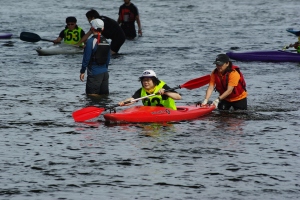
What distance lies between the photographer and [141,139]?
12945mm

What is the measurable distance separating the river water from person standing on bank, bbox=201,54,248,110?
0.69 ft

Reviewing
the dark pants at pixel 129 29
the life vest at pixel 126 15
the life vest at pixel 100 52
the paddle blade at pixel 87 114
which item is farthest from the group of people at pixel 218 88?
the dark pants at pixel 129 29

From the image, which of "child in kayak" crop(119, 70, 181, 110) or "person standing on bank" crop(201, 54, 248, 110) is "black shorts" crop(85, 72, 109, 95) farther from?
"person standing on bank" crop(201, 54, 248, 110)

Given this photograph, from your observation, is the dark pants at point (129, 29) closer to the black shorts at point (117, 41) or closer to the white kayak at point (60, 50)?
the black shorts at point (117, 41)

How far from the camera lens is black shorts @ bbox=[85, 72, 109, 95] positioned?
16.4 meters

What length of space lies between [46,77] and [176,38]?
9.81 m

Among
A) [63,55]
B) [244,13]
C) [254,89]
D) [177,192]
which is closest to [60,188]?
[177,192]

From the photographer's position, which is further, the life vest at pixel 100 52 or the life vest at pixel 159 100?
the life vest at pixel 100 52

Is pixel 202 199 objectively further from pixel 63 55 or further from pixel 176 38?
pixel 176 38

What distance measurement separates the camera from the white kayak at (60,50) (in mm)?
23042

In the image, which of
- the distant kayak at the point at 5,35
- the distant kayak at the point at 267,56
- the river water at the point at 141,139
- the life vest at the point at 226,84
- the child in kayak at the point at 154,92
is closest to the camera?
the river water at the point at 141,139

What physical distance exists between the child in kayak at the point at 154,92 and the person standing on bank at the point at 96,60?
2.05 meters

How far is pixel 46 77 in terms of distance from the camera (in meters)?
19.6

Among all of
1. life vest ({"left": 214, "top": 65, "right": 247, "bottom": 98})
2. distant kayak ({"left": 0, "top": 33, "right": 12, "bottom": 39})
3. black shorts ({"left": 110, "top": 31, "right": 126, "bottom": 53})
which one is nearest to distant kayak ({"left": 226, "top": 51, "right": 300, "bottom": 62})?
black shorts ({"left": 110, "top": 31, "right": 126, "bottom": 53})
